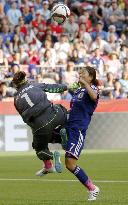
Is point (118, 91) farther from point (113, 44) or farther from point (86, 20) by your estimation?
point (86, 20)

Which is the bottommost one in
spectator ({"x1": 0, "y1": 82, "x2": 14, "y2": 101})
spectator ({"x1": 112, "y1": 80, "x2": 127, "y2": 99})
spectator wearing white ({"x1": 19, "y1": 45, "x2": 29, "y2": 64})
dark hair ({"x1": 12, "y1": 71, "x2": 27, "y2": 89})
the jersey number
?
spectator ({"x1": 112, "y1": 80, "x2": 127, "y2": 99})

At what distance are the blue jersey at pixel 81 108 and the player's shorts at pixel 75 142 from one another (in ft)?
0.29

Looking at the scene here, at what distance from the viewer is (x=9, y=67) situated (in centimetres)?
2677

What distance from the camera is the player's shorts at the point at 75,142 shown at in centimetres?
1289

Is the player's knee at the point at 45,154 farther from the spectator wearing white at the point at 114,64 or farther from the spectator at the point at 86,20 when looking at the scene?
the spectator at the point at 86,20

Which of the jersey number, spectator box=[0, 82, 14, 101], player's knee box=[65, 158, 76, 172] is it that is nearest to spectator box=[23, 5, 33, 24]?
spectator box=[0, 82, 14, 101]

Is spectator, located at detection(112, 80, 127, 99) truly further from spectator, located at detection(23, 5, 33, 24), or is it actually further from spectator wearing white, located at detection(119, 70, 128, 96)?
spectator, located at detection(23, 5, 33, 24)

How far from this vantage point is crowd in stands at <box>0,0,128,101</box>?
89.4 feet

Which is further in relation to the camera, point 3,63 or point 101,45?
point 101,45

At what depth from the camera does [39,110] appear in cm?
1495

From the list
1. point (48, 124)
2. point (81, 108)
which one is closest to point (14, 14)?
point (48, 124)

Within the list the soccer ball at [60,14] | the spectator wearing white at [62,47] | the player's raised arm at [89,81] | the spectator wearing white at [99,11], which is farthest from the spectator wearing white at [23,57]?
the player's raised arm at [89,81]

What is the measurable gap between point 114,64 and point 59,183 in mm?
13653

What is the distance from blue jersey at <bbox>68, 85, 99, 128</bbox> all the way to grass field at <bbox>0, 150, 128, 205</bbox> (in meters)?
1.07
